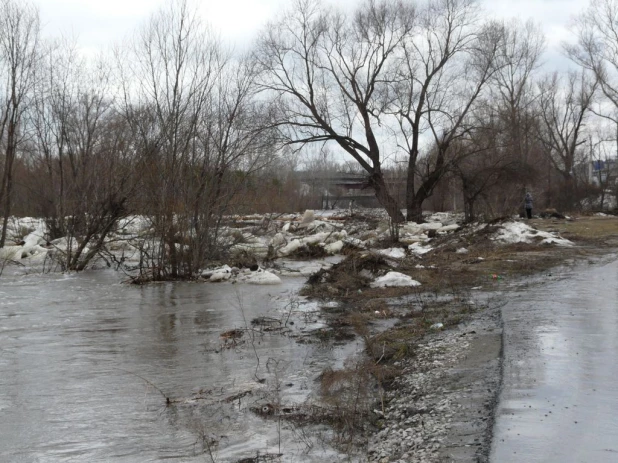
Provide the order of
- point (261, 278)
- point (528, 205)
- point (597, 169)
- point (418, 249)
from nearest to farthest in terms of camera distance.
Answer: point (261, 278)
point (418, 249)
point (528, 205)
point (597, 169)

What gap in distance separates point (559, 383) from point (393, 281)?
26.5 feet

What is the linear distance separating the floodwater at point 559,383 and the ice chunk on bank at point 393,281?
391 centimetres

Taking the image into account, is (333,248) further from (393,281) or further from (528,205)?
(528,205)

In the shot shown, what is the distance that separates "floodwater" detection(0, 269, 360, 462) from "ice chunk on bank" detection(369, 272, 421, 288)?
180cm

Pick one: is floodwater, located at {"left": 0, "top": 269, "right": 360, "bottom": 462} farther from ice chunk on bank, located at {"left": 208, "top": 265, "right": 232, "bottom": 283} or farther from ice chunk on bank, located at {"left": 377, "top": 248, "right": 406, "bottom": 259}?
ice chunk on bank, located at {"left": 377, "top": 248, "right": 406, "bottom": 259}

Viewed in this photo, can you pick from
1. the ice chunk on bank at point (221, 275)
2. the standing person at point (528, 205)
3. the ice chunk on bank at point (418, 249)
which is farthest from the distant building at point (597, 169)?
the ice chunk on bank at point (221, 275)

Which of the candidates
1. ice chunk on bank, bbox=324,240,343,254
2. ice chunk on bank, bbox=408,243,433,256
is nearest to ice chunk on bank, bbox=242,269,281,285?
ice chunk on bank, bbox=408,243,433,256

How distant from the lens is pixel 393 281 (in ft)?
44.2

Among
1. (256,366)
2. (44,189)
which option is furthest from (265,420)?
(44,189)

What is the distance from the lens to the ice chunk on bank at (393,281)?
13.3 m

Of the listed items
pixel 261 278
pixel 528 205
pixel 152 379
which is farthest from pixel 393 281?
pixel 528 205

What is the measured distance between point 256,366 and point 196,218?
946cm

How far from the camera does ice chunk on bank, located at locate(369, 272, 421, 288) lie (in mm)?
13297

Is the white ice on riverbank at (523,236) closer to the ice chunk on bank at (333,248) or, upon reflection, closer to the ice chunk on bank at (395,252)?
the ice chunk on bank at (395,252)
